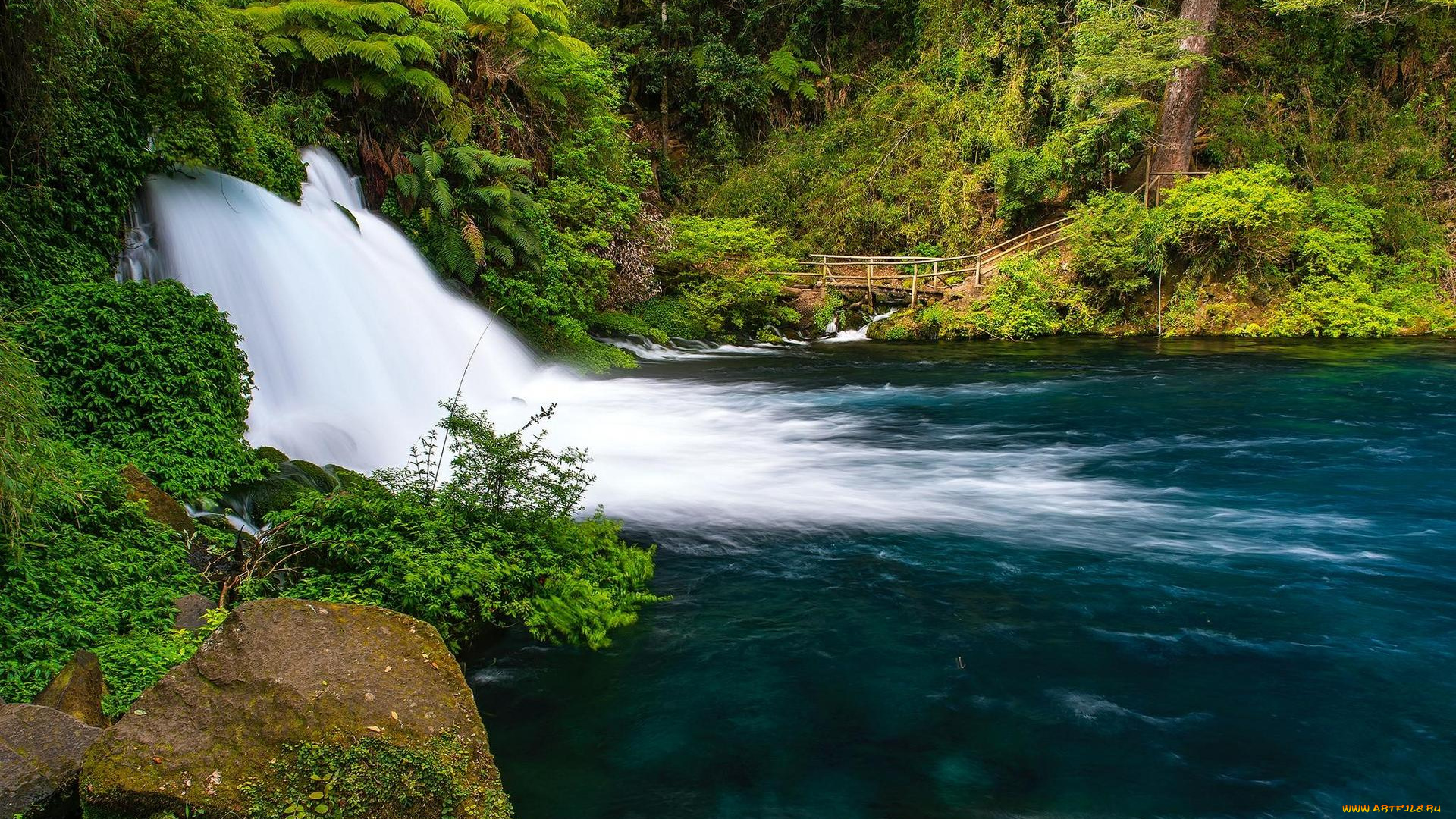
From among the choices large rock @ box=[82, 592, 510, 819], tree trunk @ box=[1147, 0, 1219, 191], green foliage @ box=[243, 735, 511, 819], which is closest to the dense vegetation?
tree trunk @ box=[1147, 0, 1219, 191]

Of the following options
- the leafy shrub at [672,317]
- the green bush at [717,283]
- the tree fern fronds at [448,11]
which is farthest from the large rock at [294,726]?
the green bush at [717,283]

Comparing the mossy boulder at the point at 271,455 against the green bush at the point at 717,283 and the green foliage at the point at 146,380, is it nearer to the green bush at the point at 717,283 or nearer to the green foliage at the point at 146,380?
the green foliage at the point at 146,380

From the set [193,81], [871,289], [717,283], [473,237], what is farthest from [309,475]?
[871,289]

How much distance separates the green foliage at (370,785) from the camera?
322cm

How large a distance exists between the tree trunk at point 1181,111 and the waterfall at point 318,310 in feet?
55.0

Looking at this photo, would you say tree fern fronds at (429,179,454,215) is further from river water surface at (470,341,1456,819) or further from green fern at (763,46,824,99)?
green fern at (763,46,824,99)

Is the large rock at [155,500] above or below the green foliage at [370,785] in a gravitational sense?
above

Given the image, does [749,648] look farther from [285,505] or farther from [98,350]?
[98,350]

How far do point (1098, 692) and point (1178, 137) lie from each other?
2002cm

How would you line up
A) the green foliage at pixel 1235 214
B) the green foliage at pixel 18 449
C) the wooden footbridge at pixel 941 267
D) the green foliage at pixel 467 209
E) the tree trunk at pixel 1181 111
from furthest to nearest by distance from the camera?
the wooden footbridge at pixel 941 267, the tree trunk at pixel 1181 111, the green foliage at pixel 1235 214, the green foliage at pixel 467 209, the green foliage at pixel 18 449

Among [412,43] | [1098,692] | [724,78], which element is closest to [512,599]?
[1098,692]

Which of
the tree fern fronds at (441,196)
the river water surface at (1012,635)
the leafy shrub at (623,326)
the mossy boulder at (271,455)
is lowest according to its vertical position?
the river water surface at (1012,635)

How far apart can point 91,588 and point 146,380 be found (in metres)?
2.47

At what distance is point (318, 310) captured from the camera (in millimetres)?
10250
